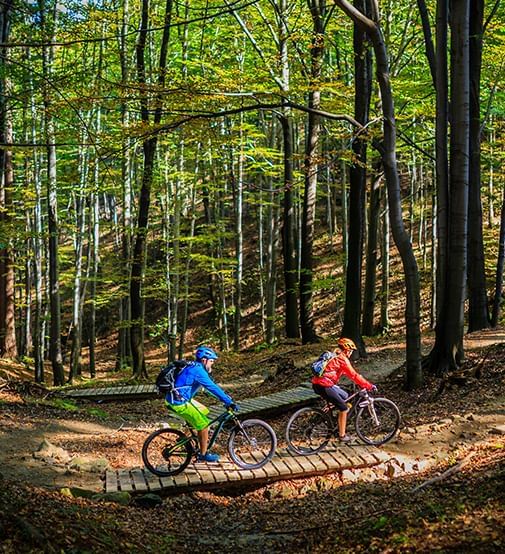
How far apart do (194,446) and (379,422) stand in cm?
244

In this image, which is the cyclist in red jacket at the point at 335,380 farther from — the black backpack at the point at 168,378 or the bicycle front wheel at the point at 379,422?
the black backpack at the point at 168,378

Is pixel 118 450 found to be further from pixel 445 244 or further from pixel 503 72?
pixel 503 72

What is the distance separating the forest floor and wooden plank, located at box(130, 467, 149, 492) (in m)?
0.23

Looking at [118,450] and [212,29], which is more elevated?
[212,29]

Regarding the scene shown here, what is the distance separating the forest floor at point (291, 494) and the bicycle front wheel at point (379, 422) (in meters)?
0.19

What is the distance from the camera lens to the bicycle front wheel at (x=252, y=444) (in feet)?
21.7

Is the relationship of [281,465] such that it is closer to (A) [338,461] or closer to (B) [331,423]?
(A) [338,461]

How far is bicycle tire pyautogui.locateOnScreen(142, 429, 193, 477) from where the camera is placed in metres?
6.56

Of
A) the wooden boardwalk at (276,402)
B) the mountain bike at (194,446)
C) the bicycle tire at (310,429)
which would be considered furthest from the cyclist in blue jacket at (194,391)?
the wooden boardwalk at (276,402)

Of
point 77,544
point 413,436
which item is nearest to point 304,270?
point 413,436

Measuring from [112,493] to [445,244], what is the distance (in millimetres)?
6619

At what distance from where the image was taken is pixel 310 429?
7.51m

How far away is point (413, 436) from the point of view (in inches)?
297

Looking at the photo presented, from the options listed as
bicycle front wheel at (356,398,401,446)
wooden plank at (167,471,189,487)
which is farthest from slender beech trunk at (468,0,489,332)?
wooden plank at (167,471,189,487)
